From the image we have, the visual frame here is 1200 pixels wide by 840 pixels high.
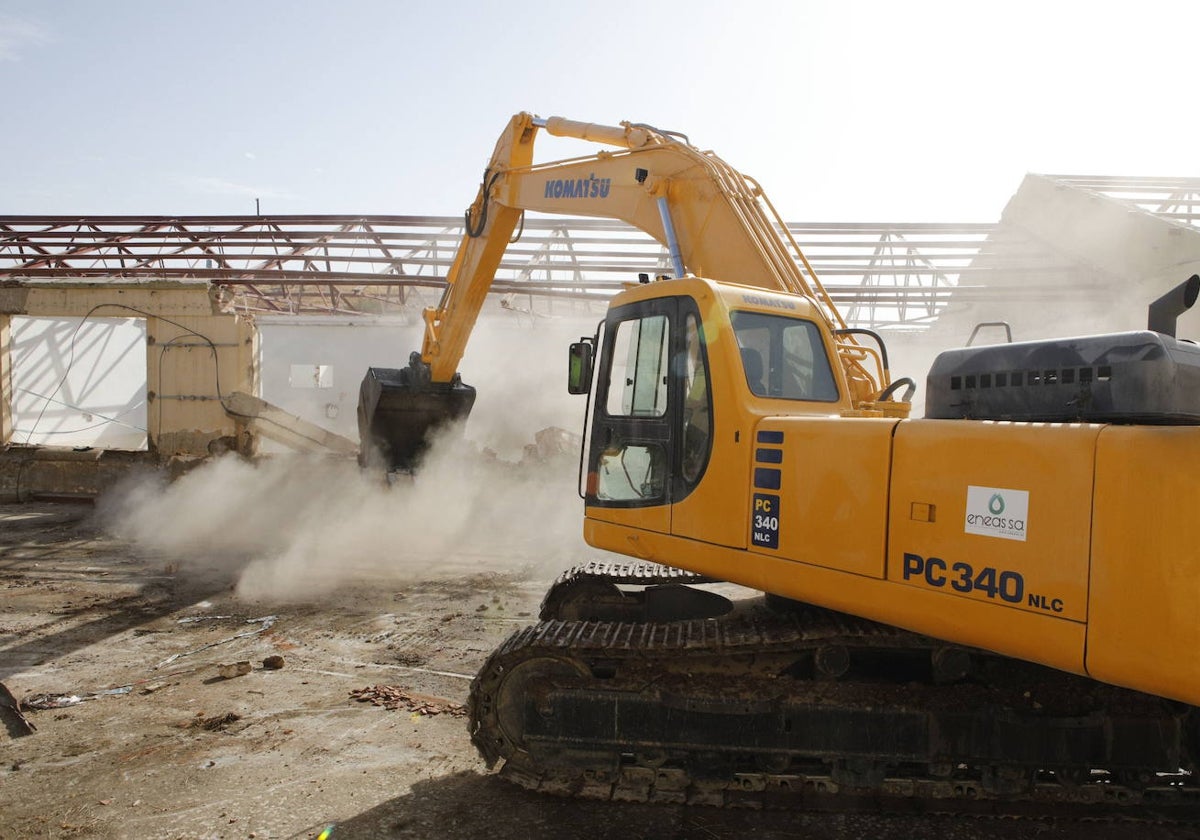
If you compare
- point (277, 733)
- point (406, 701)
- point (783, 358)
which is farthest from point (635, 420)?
point (277, 733)

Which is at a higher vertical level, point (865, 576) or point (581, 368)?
point (581, 368)

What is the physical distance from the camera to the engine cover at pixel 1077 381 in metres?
3.08

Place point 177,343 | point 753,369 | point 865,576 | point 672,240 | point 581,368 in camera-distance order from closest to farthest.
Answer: point 865,576 → point 753,369 → point 581,368 → point 672,240 → point 177,343

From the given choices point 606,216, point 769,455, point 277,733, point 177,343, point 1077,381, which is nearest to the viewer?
point 1077,381

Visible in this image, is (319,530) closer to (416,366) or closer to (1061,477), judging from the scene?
(416,366)

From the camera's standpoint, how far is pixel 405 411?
9.59 m

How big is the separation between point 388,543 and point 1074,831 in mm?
8737

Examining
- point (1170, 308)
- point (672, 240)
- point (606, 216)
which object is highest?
point (606, 216)

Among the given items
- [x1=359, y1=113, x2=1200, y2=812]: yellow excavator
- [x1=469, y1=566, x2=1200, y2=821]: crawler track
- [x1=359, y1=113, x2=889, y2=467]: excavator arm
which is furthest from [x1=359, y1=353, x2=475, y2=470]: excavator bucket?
[x1=469, y1=566, x2=1200, y2=821]: crawler track

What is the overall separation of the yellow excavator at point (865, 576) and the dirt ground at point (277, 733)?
0.24 m

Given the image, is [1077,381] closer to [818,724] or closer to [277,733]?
[818,724]

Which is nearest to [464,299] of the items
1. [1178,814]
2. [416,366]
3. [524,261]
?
[416,366]

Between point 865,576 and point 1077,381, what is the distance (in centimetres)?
119

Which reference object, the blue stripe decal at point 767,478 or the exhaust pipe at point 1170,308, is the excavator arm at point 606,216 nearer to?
the blue stripe decal at point 767,478
